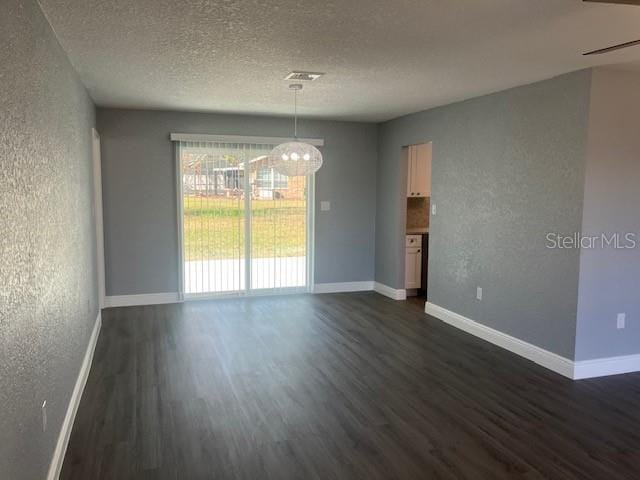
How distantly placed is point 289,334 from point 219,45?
117 inches

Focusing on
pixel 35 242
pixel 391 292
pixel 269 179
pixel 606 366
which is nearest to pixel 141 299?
pixel 269 179

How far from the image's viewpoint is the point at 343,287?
728 cm

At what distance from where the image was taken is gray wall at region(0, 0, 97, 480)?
5.80 feet

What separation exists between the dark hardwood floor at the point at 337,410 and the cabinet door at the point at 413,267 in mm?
1670

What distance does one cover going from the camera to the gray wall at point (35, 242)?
1.77 meters

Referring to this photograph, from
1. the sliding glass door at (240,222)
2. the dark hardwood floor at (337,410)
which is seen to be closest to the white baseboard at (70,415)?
the dark hardwood floor at (337,410)

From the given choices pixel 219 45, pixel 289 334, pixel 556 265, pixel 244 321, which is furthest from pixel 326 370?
pixel 219 45

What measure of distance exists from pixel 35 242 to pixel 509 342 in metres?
4.02

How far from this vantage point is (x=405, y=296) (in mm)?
6836

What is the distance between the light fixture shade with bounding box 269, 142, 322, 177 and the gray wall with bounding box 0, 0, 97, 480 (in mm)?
1836

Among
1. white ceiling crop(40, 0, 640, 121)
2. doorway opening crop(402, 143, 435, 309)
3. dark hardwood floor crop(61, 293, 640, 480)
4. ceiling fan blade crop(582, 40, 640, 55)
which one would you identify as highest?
white ceiling crop(40, 0, 640, 121)

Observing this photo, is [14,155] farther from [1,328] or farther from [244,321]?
[244,321]

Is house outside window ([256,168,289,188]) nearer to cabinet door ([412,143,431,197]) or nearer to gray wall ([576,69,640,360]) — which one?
cabinet door ([412,143,431,197])

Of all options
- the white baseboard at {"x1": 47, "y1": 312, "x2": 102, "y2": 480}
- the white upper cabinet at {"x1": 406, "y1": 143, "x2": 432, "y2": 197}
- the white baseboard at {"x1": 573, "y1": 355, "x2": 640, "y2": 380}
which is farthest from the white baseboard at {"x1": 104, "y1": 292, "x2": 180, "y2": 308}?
the white baseboard at {"x1": 573, "y1": 355, "x2": 640, "y2": 380}
